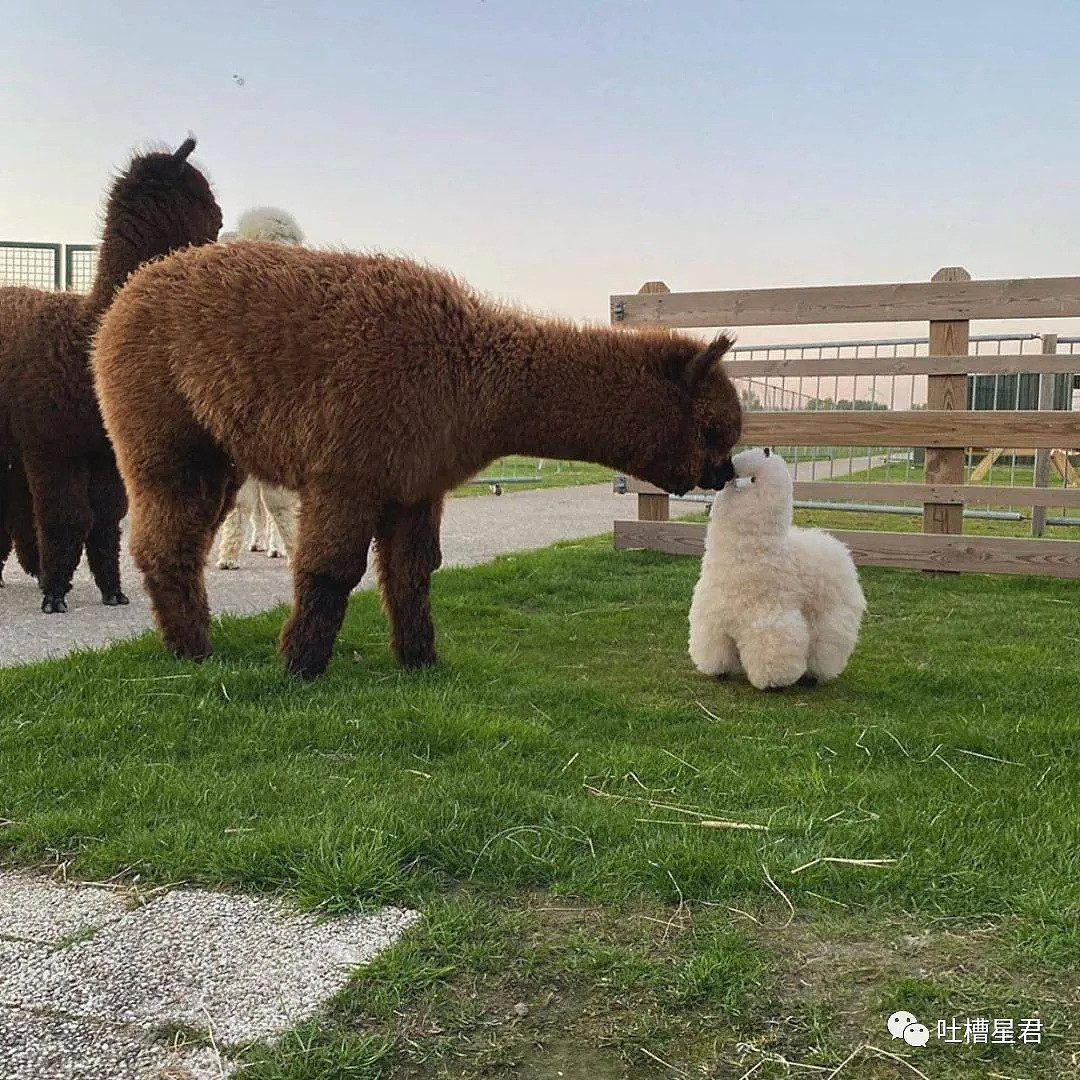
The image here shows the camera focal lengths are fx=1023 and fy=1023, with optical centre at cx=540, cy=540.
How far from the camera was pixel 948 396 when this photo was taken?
26.3 feet

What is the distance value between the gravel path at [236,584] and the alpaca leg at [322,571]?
1398 mm

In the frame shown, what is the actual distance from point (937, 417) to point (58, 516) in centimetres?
631

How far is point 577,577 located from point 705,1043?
19.2 feet

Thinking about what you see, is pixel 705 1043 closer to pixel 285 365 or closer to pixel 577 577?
pixel 285 365

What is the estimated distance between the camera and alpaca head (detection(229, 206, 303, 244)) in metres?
7.52

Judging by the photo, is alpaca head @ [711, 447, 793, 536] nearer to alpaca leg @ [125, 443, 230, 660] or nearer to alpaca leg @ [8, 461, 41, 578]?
alpaca leg @ [125, 443, 230, 660]

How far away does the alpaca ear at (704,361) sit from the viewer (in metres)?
4.28

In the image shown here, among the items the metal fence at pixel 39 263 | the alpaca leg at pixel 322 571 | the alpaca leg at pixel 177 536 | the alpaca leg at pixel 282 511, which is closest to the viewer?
the alpaca leg at pixel 322 571

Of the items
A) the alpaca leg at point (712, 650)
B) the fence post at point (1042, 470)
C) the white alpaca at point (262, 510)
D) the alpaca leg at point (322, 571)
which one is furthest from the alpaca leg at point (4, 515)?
the fence post at point (1042, 470)

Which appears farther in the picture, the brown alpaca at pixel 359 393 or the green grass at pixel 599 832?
the brown alpaca at pixel 359 393

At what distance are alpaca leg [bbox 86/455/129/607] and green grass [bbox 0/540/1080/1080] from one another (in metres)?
2.00

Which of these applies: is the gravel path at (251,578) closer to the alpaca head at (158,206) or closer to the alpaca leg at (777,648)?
the alpaca head at (158,206)

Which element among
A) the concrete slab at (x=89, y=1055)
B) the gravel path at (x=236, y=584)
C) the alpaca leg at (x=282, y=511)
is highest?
the alpaca leg at (x=282, y=511)

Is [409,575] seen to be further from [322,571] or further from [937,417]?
[937,417]
